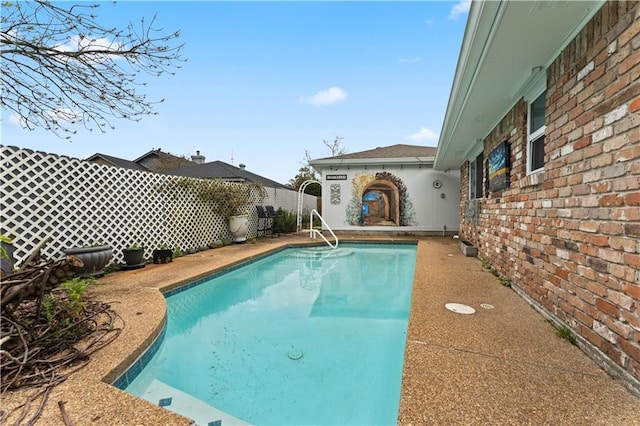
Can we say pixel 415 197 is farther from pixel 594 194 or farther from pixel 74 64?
pixel 74 64

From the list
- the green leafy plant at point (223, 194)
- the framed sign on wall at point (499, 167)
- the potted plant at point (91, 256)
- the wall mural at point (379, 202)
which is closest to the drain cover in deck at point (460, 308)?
the framed sign on wall at point (499, 167)

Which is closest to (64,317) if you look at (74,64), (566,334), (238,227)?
(74,64)

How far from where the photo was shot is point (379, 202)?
441 inches

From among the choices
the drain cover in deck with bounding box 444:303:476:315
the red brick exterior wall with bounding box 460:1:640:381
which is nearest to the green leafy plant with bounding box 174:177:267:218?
the drain cover in deck with bounding box 444:303:476:315

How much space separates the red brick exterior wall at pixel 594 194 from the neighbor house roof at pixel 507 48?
0.14m

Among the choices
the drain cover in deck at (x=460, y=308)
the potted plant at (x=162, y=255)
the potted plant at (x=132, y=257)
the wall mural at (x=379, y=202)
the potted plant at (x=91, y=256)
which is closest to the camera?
the drain cover in deck at (x=460, y=308)

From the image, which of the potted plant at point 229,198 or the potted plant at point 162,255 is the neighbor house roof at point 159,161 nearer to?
the potted plant at point 229,198

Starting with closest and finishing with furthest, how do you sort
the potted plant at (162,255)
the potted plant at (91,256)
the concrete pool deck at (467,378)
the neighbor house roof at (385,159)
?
the concrete pool deck at (467,378), the potted plant at (91,256), the potted plant at (162,255), the neighbor house roof at (385,159)

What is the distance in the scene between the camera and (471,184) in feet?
25.4

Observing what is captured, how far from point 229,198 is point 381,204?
225 inches

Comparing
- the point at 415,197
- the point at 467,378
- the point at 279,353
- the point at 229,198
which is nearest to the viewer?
→ the point at 467,378

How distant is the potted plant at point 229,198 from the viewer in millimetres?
7559

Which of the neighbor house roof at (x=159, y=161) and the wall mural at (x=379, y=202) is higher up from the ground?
the neighbor house roof at (x=159, y=161)

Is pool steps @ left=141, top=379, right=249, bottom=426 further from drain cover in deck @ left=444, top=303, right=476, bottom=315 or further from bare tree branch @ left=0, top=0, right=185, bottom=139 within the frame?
bare tree branch @ left=0, top=0, right=185, bottom=139
